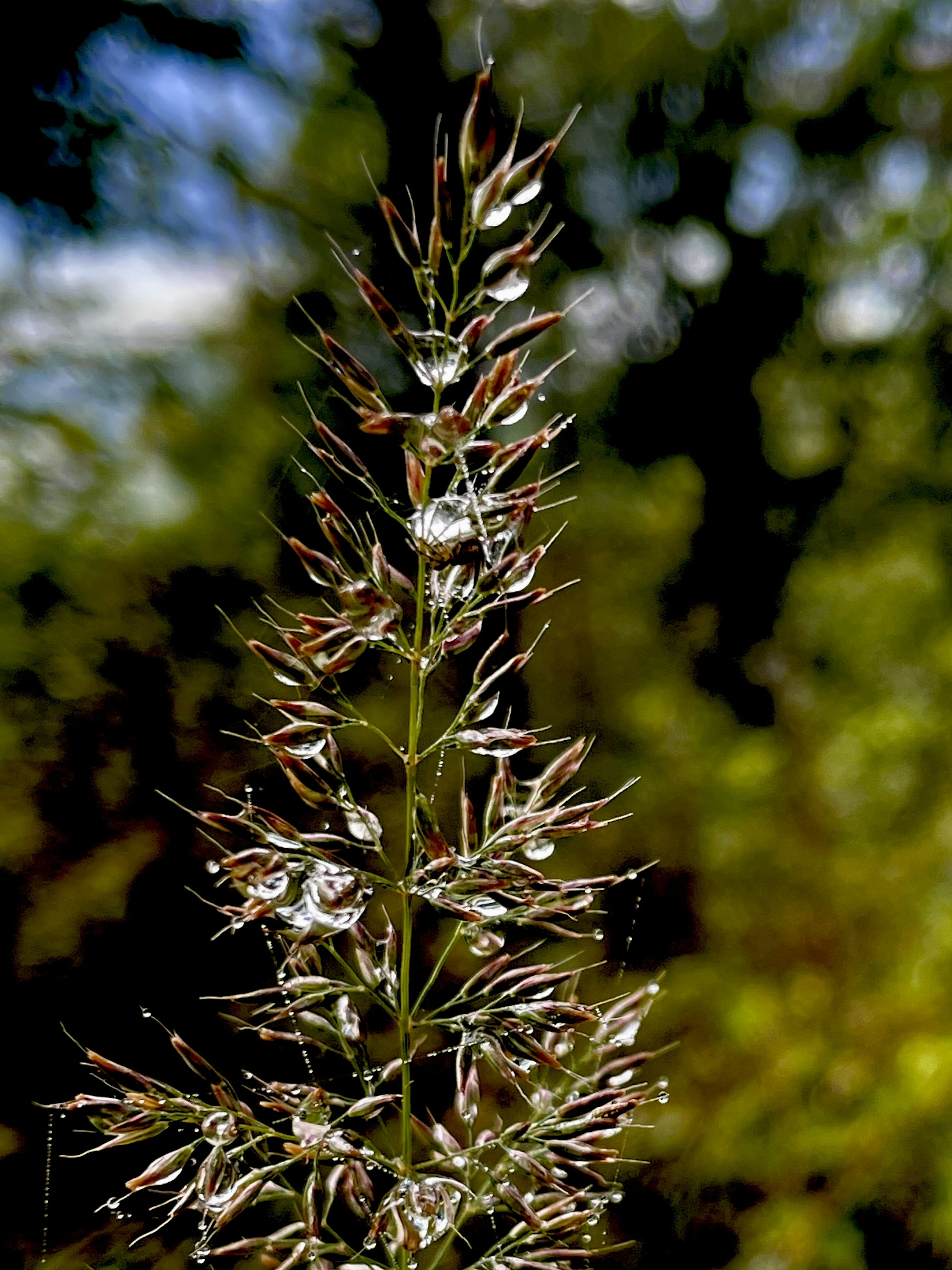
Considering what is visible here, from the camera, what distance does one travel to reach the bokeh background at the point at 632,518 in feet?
1.73

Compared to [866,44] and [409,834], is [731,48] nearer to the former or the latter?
[866,44]

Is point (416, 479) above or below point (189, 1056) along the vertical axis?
above

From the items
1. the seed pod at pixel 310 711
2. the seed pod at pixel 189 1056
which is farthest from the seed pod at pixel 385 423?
the seed pod at pixel 189 1056

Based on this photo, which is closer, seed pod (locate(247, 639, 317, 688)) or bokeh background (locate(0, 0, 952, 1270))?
seed pod (locate(247, 639, 317, 688))

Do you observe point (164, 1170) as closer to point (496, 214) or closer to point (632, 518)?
point (496, 214)

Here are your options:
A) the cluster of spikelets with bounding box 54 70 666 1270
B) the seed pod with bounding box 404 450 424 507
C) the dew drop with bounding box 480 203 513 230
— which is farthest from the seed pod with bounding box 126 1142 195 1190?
the dew drop with bounding box 480 203 513 230

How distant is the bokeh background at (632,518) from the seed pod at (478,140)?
0.29 metres

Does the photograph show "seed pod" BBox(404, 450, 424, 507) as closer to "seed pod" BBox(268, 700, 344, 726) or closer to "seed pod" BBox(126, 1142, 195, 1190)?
"seed pod" BBox(268, 700, 344, 726)

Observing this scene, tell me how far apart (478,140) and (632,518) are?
1.43ft

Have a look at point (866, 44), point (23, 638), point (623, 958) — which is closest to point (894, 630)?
point (623, 958)

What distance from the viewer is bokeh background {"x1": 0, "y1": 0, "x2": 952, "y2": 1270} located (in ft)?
1.73

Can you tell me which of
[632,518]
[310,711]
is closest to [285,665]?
[310,711]

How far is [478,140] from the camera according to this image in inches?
10.7

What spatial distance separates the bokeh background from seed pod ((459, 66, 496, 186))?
0.95ft
